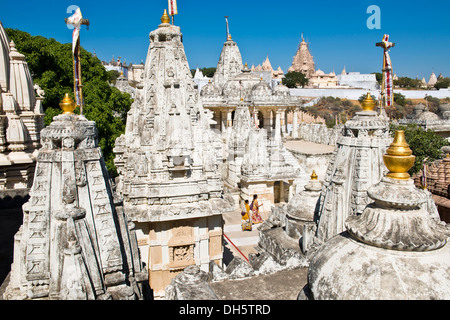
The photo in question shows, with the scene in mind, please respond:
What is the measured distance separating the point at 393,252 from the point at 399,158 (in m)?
0.96

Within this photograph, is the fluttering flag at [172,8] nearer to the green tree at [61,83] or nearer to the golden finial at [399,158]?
the golden finial at [399,158]

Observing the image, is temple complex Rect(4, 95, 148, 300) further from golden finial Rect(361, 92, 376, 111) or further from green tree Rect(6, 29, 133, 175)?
green tree Rect(6, 29, 133, 175)

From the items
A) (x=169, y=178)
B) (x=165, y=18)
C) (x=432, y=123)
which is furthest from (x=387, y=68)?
(x=432, y=123)

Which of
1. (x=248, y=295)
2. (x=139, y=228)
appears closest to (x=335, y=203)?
(x=248, y=295)

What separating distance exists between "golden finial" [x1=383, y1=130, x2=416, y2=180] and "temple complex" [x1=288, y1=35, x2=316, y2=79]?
114 metres

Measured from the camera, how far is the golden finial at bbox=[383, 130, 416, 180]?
393 cm

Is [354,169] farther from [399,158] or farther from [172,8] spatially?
[172,8]

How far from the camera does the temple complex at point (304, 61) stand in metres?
114

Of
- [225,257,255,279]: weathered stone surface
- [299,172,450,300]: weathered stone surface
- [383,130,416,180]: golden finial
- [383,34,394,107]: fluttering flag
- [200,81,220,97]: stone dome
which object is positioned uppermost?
[200,81,220,97]: stone dome

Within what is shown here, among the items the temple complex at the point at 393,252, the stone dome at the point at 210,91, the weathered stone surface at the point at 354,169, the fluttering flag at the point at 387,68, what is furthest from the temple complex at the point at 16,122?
the stone dome at the point at 210,91

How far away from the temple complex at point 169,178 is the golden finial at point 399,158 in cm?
599

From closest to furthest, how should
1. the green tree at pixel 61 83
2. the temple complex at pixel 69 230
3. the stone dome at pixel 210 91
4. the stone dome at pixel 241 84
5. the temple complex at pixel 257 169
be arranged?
the temple complex at pixel 69 230, the temple complex at pixel 257 169, the green tree at pixel 61 83, the stone dome at pixel 210 91, the stone dome at pixel 241 84

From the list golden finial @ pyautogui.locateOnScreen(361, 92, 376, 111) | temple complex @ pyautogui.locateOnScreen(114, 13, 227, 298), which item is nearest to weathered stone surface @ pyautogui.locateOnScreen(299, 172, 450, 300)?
golden finial @ pyautogui.locateOnScreen(361, 92, 376, 111)

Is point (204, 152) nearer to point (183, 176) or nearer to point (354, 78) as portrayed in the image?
point (183, 176)
